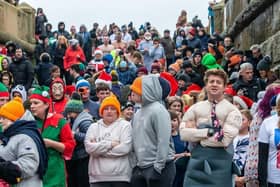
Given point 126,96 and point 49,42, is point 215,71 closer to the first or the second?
point 126,96

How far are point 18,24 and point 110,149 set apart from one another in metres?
18.5

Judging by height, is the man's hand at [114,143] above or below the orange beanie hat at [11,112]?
below

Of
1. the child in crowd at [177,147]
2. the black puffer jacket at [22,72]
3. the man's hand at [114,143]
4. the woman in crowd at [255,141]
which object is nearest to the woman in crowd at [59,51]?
the black puffer jacket at [22,72]

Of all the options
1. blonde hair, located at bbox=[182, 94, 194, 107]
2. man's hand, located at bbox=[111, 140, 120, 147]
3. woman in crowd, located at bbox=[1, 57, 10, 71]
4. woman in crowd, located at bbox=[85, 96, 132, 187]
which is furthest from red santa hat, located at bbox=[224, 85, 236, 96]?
woman in crowd, located at bbox=[1, 57, 10, 71]

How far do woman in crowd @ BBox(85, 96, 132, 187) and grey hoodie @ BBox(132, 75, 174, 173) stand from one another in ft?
0.70

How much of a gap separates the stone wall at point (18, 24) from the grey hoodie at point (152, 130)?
53.4ft

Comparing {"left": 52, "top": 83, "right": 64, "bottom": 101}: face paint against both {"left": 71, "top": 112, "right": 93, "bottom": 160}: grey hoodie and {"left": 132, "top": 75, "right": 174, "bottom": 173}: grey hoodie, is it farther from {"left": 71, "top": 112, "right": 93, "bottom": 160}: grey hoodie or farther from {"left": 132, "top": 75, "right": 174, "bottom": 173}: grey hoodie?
{"left": 132, "top": 75, "right": 174, "bottom": 173}: grey hoodie

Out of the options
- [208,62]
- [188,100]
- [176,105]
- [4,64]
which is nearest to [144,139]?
[176,105]

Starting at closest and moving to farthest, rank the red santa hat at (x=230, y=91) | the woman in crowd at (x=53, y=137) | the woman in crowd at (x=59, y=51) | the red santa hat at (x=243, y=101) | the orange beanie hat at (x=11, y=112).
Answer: the orange beanie hat at (x=11, y=112) < the woman in crowd at (x=53, y=137) < the red santa hat at (x=243, y=101) < the red santa hat at (x=230, y=91) < the woman in crowd at (x=59, y=51)

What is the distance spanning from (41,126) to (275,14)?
967cm

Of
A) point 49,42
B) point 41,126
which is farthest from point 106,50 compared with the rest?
point 41,126

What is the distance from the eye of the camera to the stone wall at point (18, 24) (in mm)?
26406

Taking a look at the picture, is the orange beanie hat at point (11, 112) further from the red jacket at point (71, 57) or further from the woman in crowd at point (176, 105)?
the red jacket at point (71, 57)

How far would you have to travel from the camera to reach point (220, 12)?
106 feet
